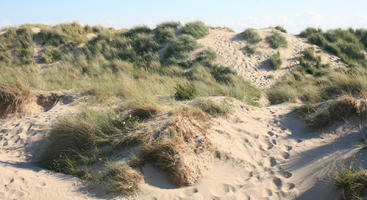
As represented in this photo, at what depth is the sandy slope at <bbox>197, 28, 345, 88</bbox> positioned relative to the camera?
13.3 meters

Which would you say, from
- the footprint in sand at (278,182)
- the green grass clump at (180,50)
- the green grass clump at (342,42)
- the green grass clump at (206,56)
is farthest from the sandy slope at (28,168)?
the green grass clump at (342,42)

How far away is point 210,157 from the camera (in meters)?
5.08

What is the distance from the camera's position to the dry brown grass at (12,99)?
24.7 feet

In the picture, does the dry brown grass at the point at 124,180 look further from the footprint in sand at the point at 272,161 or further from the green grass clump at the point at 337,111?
the green grass clump at the point at 337,111

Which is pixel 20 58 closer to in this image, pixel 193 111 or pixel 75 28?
pixel 75 28

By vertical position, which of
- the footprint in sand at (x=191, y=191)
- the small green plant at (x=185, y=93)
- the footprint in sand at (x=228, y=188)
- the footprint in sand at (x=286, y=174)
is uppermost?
the small green plant at (x=185, y=93)

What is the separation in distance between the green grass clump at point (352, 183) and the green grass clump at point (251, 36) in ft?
39.8

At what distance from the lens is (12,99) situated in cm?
759

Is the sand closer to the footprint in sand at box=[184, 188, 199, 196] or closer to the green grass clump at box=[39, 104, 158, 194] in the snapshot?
the footprint in sand at box=[184, 188, 199, 196]

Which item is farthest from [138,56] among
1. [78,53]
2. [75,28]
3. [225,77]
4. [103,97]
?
[103,97]

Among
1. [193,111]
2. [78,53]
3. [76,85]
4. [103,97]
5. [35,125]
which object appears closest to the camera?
[193,111]

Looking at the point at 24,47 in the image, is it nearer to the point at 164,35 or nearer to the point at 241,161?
the point at 164,35

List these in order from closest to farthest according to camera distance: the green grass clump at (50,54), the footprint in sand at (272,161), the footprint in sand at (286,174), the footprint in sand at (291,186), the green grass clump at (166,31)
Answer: the footprint in sand at (291,186)
the footprint in sand at (286,174)
the footprint in sand at (272,161)
the green grass clump at (50,54)
the green grass clump at (166,31)

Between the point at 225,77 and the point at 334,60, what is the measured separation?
20.4 ft
